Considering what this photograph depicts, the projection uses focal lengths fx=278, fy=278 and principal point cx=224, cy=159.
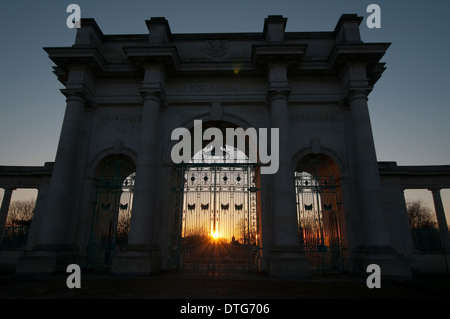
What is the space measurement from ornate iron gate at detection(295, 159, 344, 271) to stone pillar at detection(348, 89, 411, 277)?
4.13ft

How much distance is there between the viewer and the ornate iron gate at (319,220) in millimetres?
12555

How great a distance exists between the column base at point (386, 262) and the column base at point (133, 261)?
8352mm

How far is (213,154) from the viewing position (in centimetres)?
1432

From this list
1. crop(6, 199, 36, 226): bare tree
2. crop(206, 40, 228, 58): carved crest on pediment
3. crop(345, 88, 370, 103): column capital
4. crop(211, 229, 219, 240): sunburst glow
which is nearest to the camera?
crop(345, 88, 370, 103): column capital

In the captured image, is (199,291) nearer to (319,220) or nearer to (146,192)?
(146,192)

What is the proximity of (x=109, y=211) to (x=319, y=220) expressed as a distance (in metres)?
10.0

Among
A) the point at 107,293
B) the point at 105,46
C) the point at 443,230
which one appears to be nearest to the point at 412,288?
the point at 107,293

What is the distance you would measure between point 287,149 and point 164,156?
5.70 m

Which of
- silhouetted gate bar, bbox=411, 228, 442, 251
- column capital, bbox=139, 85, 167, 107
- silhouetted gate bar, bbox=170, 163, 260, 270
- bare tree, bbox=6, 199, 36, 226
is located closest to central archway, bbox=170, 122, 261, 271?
silhouetted gate bar, bbox=170, 163, 260, 270

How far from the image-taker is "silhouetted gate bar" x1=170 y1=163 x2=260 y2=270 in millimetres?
12898

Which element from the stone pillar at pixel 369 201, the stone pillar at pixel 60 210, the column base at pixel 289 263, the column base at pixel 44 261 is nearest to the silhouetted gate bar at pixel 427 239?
the stone pillar at pixel 369 201

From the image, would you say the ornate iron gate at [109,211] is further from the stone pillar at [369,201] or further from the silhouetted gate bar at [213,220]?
the stone pillar at [369,201]

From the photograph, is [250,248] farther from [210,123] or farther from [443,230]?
[443,230]
